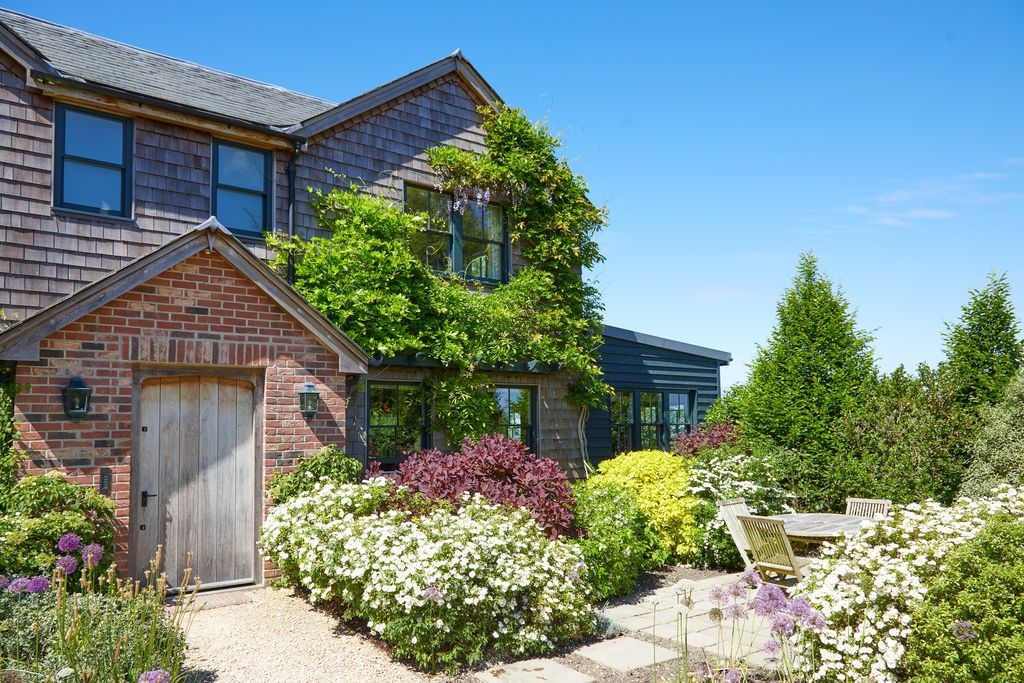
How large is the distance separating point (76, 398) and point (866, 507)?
1047 cm

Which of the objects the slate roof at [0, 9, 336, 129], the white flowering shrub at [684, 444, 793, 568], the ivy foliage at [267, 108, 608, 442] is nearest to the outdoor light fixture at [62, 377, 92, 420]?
the ivy foliage at [267, 108, 608, 442]

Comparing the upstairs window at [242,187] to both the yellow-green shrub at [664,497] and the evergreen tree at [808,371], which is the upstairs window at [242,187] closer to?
the yellow-green shrub at [664,497]

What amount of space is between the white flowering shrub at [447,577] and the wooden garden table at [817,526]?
3.22 meters

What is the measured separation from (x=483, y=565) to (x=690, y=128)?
8202 mm

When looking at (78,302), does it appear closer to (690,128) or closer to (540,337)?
(540,337)

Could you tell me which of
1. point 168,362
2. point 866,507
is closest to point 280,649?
point 168,362

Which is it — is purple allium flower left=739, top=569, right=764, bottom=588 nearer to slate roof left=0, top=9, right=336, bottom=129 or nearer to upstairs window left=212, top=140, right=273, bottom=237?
upstairs window left=212, top=140, right=273, bottom=237

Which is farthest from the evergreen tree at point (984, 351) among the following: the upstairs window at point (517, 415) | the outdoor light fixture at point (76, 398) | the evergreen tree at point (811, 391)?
the outdoor light fixture at point (76, 398)

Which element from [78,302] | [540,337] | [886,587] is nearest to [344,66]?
[540,337]

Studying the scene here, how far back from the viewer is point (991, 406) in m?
10.6

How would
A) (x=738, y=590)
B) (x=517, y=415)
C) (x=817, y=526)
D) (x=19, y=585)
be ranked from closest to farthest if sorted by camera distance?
1. (x=738, y=590)
2. (x=19, y=585)
3. (x=817, y=526)
4. (x=517, y=415)

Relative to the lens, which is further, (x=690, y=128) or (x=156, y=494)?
(x=690, y=128)

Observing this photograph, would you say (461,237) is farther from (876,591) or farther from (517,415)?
(876,591)

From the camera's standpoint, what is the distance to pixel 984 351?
10.9 metres
